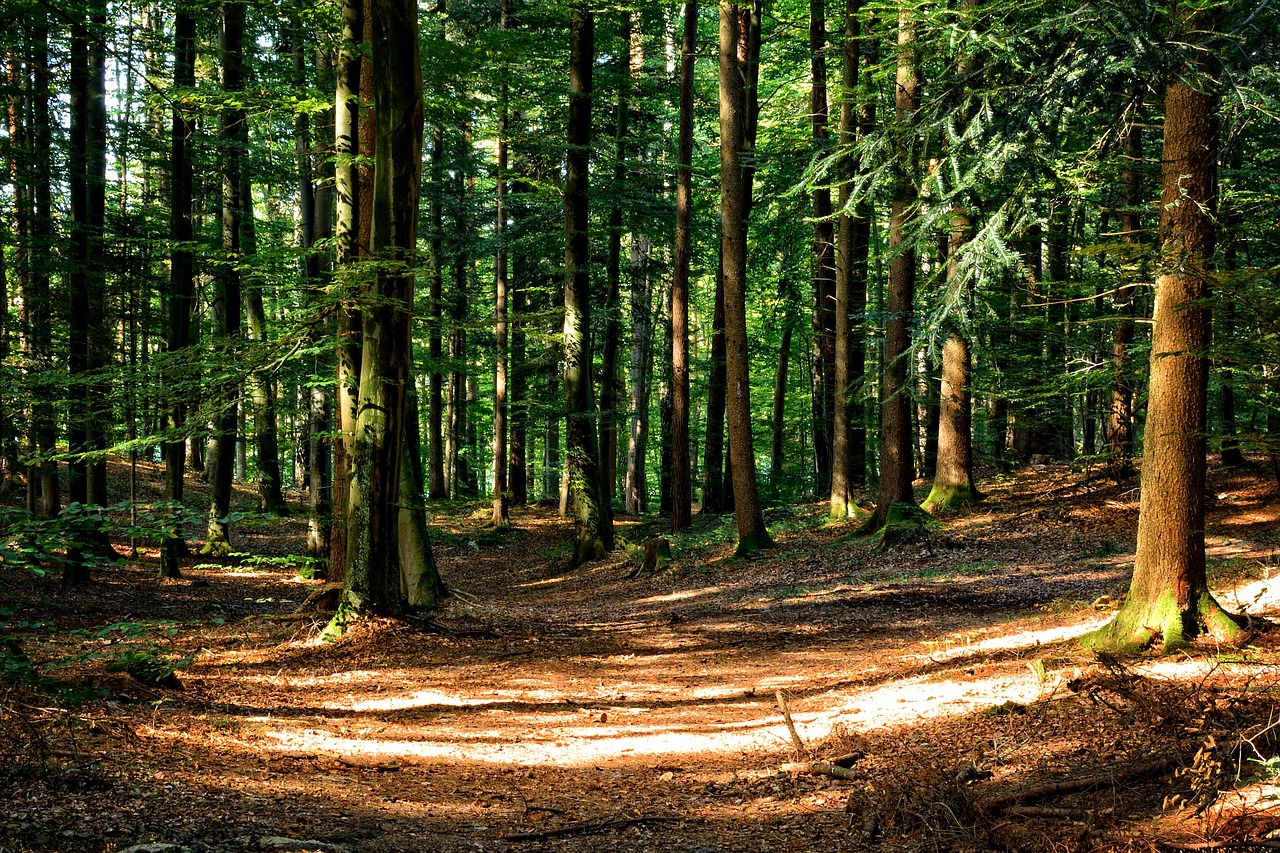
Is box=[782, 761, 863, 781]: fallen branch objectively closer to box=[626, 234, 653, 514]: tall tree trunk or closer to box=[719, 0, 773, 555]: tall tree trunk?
box=[719, 0, 773, 555]: tall tree trunk

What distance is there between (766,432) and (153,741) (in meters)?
32.9

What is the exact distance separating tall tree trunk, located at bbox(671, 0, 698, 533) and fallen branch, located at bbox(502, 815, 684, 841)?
12.6 metres

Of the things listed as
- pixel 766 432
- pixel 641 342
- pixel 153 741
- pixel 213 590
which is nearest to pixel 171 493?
pixel 213 590

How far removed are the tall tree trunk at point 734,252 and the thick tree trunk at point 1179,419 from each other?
26.6 feet

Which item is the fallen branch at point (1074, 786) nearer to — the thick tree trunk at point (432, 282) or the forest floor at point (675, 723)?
the forest floor at point (675, 723)

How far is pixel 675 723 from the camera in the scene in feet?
23.8

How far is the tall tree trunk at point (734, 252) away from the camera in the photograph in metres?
14.6

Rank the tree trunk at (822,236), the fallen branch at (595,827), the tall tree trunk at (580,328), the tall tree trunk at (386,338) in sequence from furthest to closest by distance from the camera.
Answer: the tree trunk at (822,236) → the tall tree trunk at (580,328) → the tall tree trunk at (386,338) → the fallen branch at (595,827)

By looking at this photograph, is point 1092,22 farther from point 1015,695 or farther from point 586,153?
point 586,153

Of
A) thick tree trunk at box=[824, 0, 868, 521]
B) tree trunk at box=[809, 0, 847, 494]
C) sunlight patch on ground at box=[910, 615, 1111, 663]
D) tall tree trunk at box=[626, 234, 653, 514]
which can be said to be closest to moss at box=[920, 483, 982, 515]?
thick tree trunk at box=[824, 0, 868, 521]

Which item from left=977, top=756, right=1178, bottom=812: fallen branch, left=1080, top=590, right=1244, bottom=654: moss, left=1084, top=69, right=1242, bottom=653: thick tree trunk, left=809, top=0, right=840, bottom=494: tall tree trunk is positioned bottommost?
left=977, top=756, right=1178, bottom=812: fallen branch

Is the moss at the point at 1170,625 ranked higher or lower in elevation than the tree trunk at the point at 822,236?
lower

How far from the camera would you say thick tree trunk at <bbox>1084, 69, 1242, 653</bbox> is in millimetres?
6500

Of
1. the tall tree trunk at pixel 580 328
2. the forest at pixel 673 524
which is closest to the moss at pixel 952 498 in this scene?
the forest at pixel 673 524
